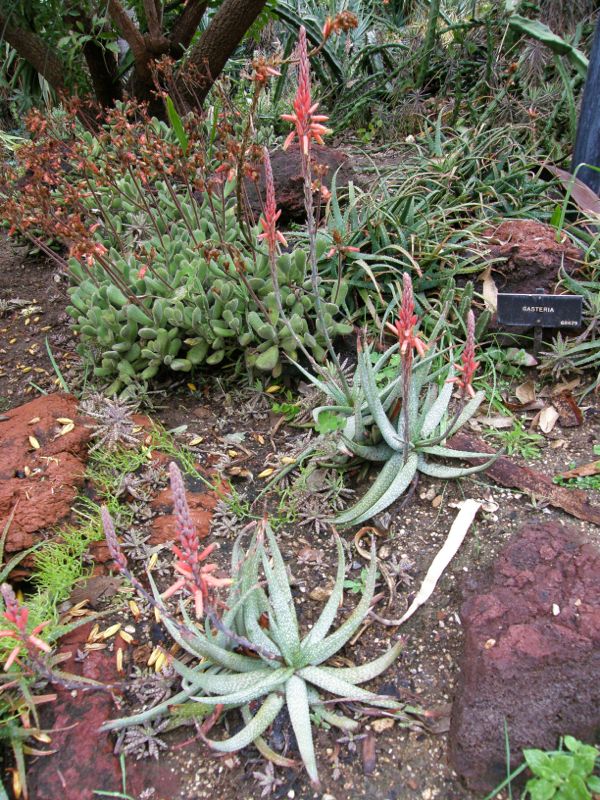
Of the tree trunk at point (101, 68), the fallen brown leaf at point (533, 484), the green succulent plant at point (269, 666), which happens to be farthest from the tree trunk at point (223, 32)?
the green succulent plant at point (269, 666)

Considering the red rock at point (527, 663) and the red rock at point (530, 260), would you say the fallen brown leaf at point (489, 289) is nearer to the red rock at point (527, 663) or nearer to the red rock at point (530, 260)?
the red rock at point (530, 260)

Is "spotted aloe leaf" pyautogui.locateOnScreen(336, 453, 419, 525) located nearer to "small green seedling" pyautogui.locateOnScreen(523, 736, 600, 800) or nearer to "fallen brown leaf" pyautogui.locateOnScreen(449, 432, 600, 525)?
"fallen brown leaf" pyautogui.locateOnScreen(449, 432, 600, 525)

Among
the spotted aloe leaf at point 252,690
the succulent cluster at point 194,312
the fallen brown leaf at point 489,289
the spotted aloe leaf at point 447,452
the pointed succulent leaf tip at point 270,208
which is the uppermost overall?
the pointed succulent leaf tip at point 270,208

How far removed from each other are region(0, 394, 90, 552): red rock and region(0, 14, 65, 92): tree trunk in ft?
10.3

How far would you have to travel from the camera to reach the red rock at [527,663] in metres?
1.52

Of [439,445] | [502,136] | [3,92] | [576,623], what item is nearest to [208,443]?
[439,445]

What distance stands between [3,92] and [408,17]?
4.98 metres

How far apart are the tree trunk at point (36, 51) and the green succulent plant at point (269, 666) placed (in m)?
4.30

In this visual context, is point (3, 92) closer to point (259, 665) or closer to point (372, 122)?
point (372, 122)

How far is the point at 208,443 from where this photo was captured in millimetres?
2723

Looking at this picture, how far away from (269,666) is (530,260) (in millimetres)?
2330

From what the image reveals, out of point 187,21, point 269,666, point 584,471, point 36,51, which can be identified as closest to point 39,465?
point 269,666

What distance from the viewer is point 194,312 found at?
2.70m

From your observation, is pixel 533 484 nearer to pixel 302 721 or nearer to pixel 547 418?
pixel 547 418
